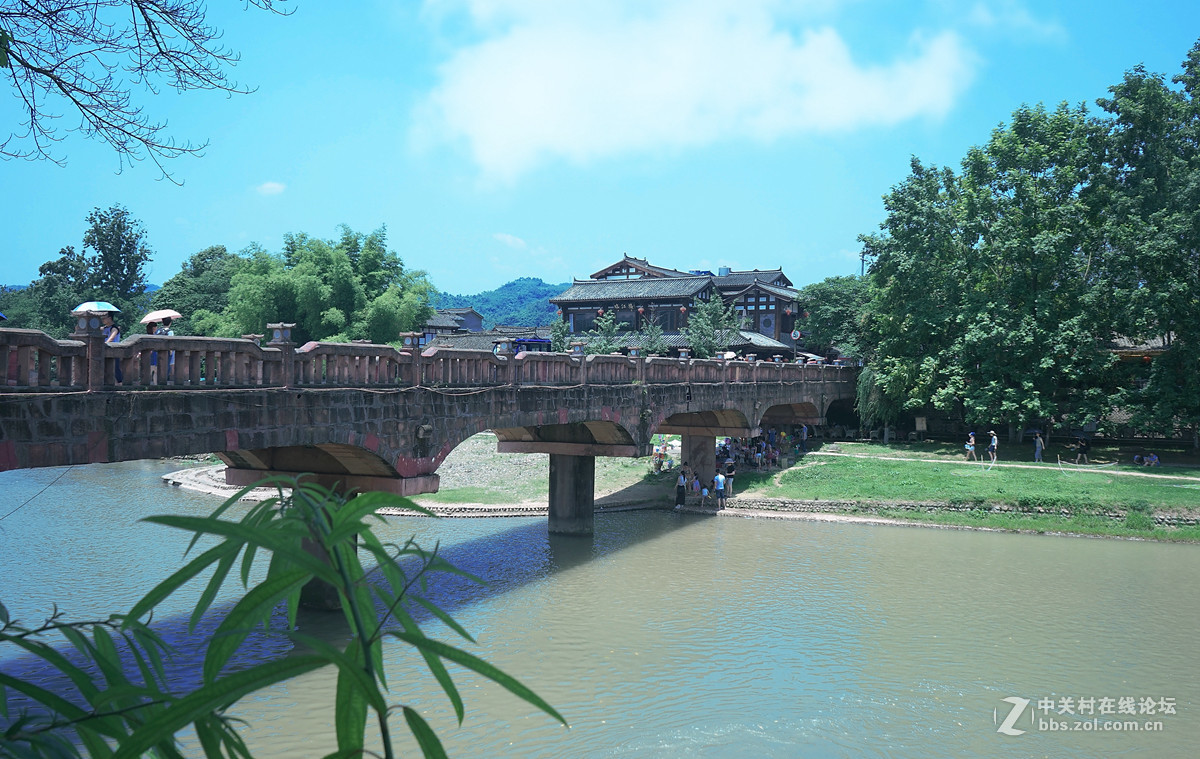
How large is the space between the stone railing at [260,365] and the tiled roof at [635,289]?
31.3 m

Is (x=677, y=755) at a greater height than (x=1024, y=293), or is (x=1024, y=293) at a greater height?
(x=1024, y=293)

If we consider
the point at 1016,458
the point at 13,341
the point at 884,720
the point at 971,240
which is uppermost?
the point at 971,240

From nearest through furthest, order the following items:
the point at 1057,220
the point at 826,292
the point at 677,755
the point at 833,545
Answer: the point at 677,755
the point at 833,545
the point at 1057,220
the point at 826,292

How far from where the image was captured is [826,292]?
4866 centimetres

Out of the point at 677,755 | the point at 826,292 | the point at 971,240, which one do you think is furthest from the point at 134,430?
the point at 826,292

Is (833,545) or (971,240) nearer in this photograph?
(833,545)

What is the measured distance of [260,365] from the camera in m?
13.7

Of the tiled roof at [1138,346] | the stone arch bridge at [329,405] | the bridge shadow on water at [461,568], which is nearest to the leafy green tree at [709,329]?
the stone arch bridge at [329,405]

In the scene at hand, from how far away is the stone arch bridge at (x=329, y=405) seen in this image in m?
10.9

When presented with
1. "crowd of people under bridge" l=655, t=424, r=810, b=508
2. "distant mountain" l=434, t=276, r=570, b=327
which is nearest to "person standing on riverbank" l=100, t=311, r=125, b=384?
"crowd of people under bridge" l=655, t=424, r=810, b=508

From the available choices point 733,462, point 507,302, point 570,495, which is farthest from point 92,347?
point 507,302

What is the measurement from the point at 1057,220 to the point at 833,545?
59.7 ft

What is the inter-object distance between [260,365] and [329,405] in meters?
1.54

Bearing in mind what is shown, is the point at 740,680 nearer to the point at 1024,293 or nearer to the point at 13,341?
the point at 13,341
